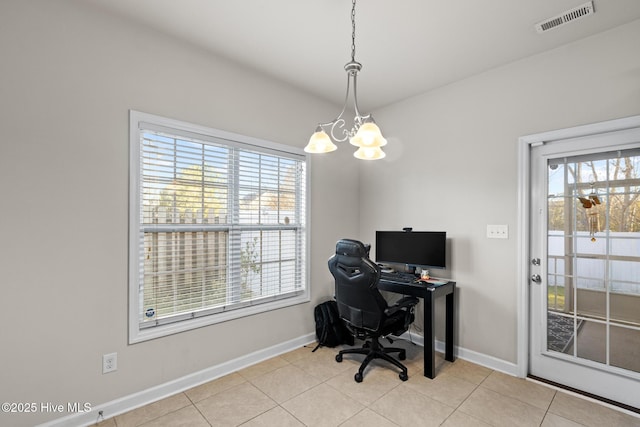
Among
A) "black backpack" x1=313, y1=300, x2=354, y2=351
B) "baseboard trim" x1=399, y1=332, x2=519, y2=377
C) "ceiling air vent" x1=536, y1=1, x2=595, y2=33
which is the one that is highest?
"ceiling air vent" x1=536, y1=1, x2=595, y2=33

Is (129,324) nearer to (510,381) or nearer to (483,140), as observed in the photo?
(510,381)

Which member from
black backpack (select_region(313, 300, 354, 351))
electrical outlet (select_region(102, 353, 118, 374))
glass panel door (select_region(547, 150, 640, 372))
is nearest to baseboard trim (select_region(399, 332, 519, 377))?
glass panel door (select_region(547, 150, 640, 372))

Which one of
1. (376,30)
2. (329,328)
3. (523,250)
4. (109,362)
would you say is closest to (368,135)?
(376,30)

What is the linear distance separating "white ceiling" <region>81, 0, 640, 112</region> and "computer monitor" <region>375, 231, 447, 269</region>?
5.21ft

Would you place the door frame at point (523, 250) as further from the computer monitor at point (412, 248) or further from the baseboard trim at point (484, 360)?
the computer monitor at point (412, 248)

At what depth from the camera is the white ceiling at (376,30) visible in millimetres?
2014

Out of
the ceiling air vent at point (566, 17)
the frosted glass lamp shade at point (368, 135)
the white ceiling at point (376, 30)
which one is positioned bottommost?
the frosted glass lamp shade at point (368, 135)

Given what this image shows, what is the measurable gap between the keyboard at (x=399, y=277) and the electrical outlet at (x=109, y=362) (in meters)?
2.20

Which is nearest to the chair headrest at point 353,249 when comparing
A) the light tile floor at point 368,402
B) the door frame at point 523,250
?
the light tile floor at point 368,402

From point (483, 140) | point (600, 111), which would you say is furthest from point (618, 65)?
point (483, 140)

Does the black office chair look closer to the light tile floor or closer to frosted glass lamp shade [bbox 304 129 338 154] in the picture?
the light tile floor

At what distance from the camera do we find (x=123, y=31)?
2.15m

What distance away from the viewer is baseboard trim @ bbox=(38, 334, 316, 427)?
1.94 m

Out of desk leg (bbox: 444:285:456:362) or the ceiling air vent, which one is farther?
desk leg (bbox: 444:285:456:362)
